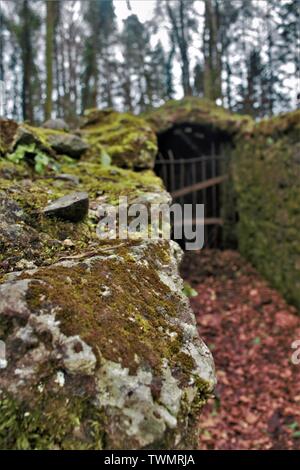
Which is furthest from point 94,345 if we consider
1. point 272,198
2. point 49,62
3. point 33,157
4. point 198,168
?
point 49,62

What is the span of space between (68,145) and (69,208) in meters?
1.43

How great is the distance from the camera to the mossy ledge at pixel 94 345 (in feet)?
2.65

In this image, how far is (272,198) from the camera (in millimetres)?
6004

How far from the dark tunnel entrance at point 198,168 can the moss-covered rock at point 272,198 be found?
49 cm

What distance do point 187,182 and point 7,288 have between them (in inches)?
266

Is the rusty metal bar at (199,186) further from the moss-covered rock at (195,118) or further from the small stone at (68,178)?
the small stone at (68,178)

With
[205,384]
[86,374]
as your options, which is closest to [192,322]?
[205,384]

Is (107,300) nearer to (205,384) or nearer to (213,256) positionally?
(205,384)

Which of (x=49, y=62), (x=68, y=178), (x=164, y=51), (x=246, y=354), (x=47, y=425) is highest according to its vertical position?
(x=164, y=51)

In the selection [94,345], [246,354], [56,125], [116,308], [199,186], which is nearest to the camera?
[94,345]
